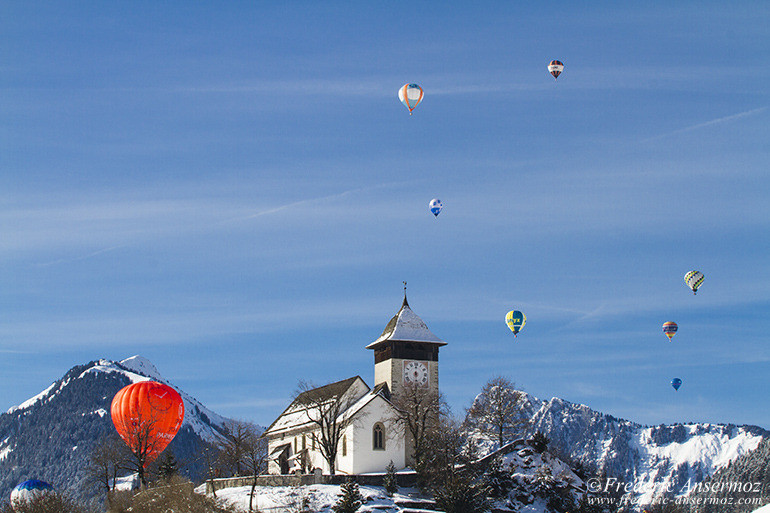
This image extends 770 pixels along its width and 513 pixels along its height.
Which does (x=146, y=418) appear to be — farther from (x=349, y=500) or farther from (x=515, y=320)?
(x=515, y=320)

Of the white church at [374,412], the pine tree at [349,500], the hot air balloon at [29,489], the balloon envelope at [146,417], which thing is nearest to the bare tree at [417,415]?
the white church at [374,412]

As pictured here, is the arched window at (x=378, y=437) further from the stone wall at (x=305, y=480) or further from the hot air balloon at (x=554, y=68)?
the hot air balloon at (x=554, y=68)

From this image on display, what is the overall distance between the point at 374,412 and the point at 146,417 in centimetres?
2223

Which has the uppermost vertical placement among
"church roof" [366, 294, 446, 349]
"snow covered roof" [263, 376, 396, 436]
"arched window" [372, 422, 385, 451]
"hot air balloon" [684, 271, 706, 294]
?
"hot air balloon" [684, 271, 706, 294]

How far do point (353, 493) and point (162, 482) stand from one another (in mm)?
15700

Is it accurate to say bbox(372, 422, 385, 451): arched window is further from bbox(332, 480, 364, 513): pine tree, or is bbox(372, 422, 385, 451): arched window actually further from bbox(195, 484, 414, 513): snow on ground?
bbox(332, 480, 364, 513): pine tree

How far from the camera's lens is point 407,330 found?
327 feet

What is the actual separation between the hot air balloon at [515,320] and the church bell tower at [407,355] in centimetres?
1002

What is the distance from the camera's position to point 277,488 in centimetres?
8119

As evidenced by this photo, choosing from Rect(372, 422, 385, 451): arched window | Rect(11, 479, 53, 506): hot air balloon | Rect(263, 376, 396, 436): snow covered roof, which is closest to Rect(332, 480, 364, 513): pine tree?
Rect(372, 422, 385, 451): arched window

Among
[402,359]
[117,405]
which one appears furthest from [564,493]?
[117,405]

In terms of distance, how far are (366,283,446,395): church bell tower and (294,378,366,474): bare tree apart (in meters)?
3.91

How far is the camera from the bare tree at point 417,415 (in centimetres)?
9000

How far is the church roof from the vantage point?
324ft
